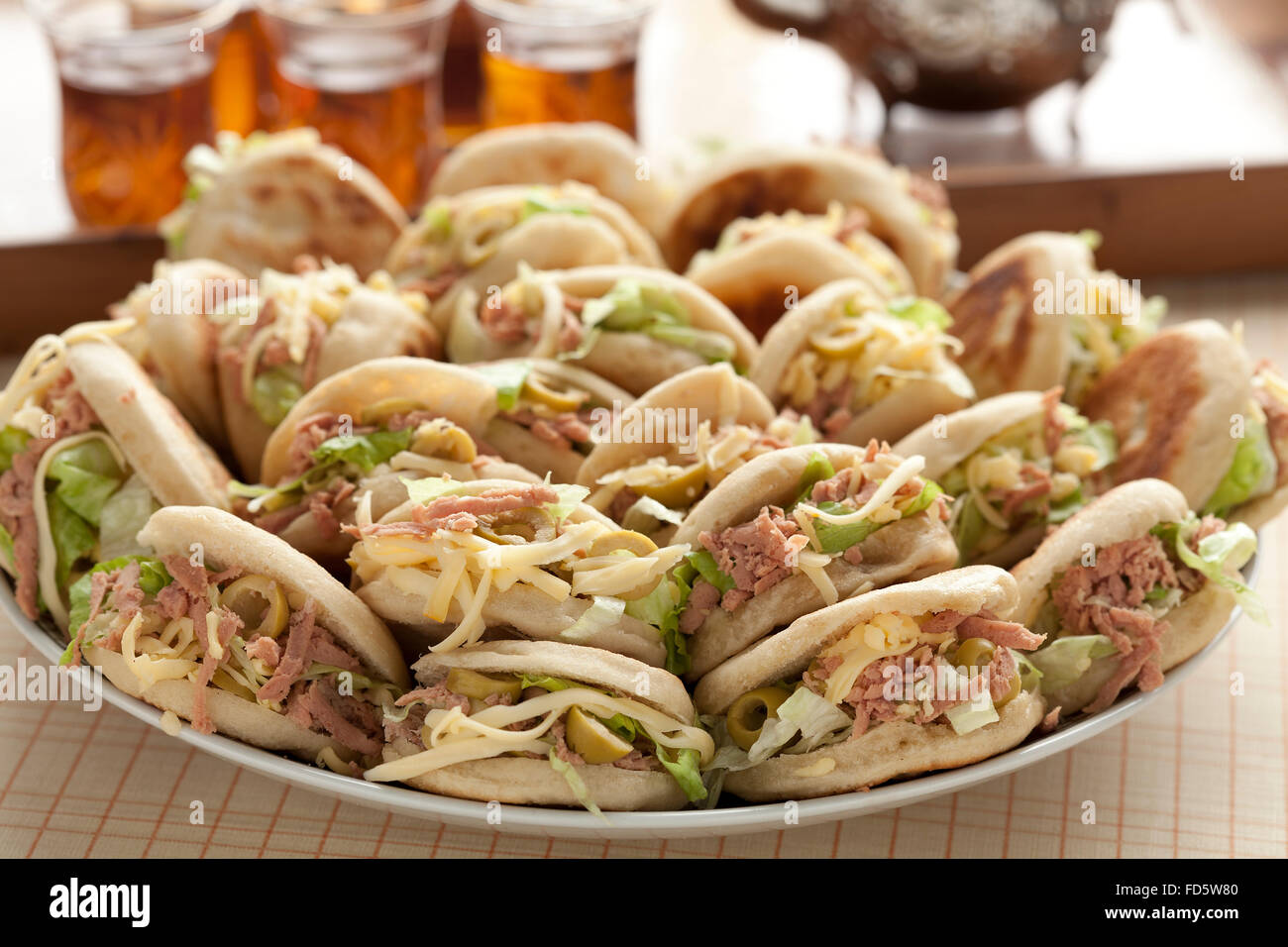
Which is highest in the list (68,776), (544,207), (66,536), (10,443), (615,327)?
(544,207)

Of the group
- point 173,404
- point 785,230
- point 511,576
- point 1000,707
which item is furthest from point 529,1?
point 1000,707

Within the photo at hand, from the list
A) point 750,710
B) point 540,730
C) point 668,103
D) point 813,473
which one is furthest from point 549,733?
point 668,103

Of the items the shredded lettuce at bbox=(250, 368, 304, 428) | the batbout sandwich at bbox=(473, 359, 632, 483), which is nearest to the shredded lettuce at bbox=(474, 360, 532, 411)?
the batbout sandwich at bbox=(473, 359, 632, 483)

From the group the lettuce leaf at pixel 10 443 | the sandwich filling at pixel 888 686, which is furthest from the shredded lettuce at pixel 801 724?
the lettuce leaf at pixel 10 443

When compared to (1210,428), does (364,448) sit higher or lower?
lower

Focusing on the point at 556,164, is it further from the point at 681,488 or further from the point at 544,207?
the point at 681,488

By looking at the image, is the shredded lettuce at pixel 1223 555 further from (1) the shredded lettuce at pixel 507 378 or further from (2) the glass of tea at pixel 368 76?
(2) the glass of tea at pixel 368 76
